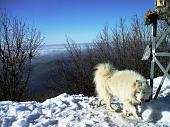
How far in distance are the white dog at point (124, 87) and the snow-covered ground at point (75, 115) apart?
290mm

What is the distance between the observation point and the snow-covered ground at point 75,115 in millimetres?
7398

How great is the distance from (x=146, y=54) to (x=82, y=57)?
85.4 feet

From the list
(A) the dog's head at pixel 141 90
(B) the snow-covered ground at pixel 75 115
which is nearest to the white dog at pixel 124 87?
(A) the dog's head at pixel 141 90

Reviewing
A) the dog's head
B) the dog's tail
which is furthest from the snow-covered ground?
the dog's tail

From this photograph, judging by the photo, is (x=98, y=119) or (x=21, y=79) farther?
(x=21, y=79)

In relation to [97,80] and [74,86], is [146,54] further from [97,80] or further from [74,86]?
[74,86]

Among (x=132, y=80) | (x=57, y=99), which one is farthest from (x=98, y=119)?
(x=57, y=99)

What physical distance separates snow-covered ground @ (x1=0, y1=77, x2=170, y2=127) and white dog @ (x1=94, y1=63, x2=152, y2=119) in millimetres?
290

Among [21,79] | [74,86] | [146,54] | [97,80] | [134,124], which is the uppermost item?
[146,54]

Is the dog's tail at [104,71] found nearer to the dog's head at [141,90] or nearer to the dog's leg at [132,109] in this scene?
the dog's leg at [132,109]

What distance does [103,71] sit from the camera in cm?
910

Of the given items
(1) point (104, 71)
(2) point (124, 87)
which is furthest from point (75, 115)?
(1) point (104, 71)

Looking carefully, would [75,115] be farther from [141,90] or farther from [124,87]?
[141,90]

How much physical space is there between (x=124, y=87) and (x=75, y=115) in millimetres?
1459
